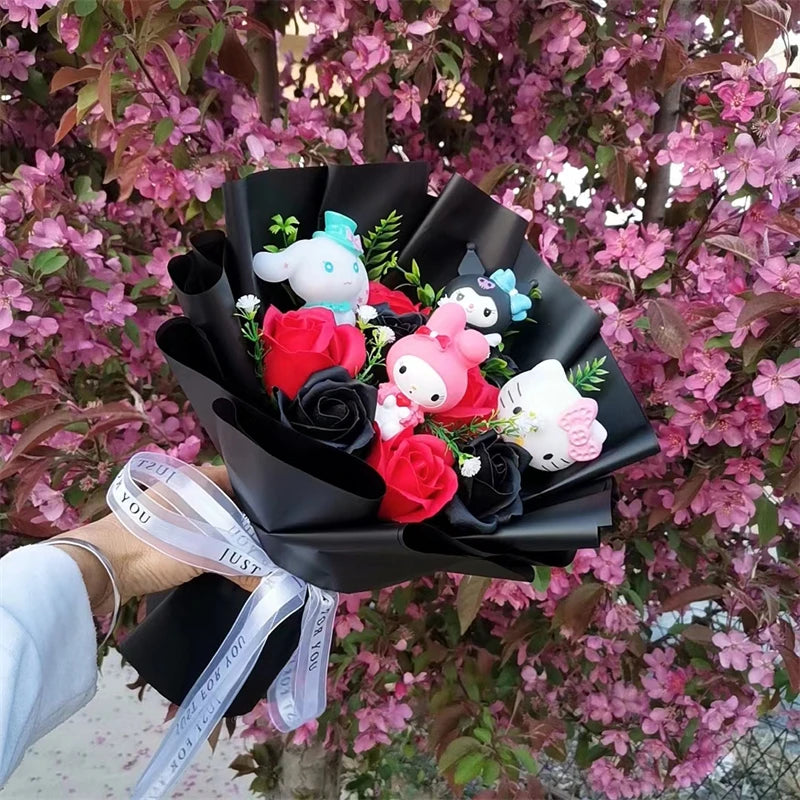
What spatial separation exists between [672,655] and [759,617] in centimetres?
24

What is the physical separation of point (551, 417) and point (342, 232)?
0.81 feet

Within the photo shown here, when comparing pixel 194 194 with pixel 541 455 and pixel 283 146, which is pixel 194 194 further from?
pixel 541 455

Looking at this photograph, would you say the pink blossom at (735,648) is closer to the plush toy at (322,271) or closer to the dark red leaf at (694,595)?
the dark red leaf at (694,595)

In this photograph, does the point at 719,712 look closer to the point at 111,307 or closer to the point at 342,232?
the point at 342,232

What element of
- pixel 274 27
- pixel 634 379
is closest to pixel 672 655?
pixel 634 379

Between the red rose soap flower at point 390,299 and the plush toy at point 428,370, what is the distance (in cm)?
8

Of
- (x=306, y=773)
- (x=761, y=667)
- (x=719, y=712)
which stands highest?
(x=761, y=667)

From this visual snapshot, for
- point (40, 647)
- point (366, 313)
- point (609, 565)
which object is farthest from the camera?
point (609, 565)

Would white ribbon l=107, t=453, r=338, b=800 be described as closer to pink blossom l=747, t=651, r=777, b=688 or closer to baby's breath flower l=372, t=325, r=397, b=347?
baby's breath flower l=372, t=325, r=397, b=347

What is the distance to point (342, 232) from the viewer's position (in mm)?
671

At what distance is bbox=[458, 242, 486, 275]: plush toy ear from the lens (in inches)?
28.6

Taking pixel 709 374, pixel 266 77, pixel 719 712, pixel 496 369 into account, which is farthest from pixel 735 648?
pixel 266 77

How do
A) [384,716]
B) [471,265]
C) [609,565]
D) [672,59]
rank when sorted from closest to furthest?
1. [471,265]
2. [672,59]
3. [609,565]
4. [384,716]

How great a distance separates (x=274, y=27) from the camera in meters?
1.20
